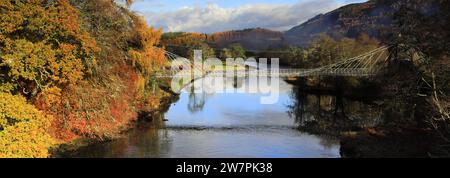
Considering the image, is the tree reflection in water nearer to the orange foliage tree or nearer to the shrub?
the orange foliage tree

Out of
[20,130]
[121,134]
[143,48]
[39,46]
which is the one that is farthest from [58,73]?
[143,48]

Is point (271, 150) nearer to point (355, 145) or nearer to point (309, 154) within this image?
point (309, 154)

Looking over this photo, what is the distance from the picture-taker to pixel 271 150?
24500 mm

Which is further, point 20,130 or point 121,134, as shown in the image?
point 121,134

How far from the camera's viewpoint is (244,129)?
31.1 meters

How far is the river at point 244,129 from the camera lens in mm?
24141

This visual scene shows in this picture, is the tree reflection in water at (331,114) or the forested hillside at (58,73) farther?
the tree reflection in water at (331,114)

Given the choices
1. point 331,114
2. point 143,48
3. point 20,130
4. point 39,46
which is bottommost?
point 331,114

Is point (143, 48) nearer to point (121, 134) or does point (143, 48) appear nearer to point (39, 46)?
point (121, 134)

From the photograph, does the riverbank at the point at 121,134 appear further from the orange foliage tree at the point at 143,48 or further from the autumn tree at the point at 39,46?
the orange foliage tree at the point at 143,48

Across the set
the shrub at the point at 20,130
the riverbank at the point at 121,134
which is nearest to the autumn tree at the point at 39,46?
the shrub at the point at 20,130

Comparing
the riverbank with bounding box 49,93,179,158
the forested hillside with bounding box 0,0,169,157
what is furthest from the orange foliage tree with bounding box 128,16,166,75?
the riverbank with bounding box 49,93,179,158
